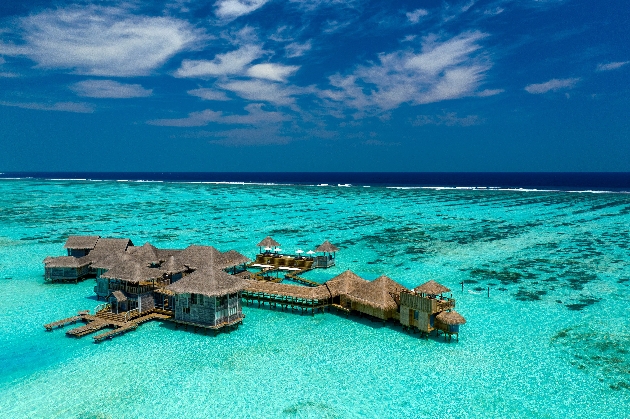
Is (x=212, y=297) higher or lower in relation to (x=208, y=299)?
higher

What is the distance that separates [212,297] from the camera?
19.9 meters

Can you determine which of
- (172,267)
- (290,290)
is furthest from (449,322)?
(172,267)

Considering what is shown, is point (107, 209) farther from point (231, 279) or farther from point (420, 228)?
point (231, 279)

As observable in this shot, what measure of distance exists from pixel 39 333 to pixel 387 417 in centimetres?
1665

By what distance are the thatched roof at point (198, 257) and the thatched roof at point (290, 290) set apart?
3.28 metres

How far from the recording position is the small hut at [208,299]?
65.3ft

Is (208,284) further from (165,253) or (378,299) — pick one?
(165,253)

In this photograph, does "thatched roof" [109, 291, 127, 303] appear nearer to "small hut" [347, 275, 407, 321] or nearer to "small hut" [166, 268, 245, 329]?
"small hut" [166, 268, 245, 329]

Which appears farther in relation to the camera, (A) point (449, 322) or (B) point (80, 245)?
(B) point (80, 245)

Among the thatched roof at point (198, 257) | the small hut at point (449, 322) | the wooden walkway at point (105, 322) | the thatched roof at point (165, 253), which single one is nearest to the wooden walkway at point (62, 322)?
the wooden walkway at point (105, 322)

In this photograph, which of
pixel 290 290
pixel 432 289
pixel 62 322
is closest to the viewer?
pixel 432 289

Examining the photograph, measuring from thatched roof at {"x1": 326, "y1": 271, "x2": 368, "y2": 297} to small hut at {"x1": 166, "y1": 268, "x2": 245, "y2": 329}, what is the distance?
5.12 metres

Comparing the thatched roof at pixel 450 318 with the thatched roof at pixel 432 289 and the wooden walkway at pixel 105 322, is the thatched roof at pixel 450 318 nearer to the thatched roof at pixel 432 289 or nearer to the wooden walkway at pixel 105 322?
the thatched roof at pixel 432 289

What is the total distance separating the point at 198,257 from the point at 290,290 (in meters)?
6.36
